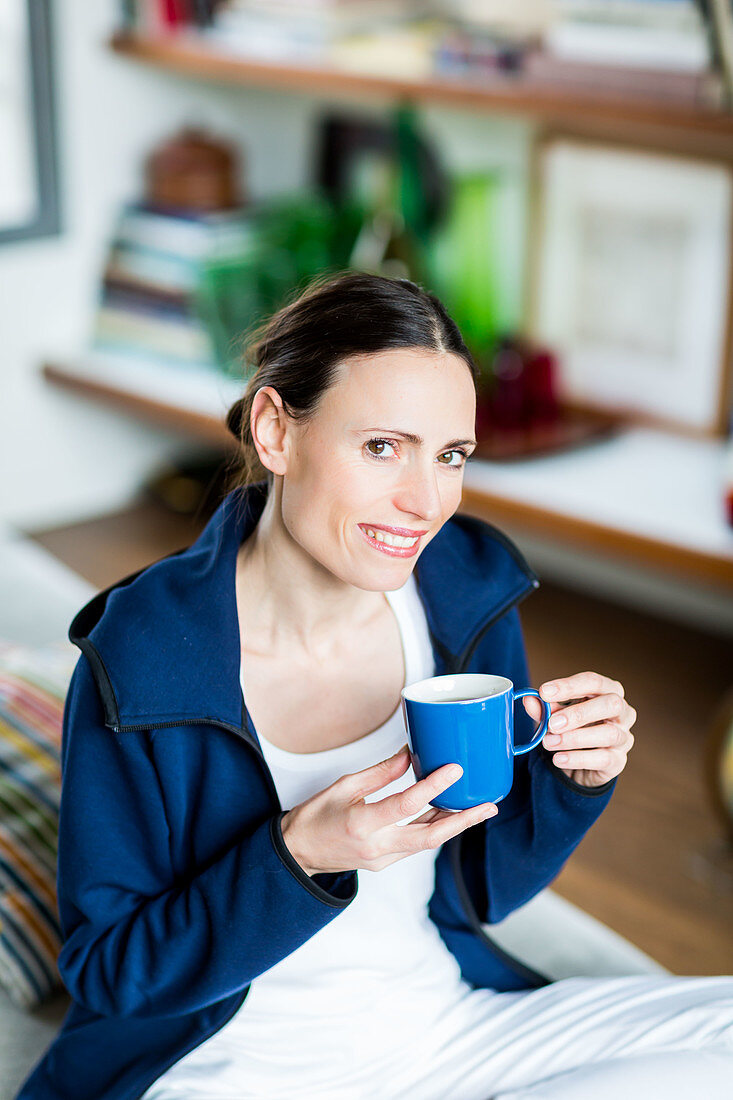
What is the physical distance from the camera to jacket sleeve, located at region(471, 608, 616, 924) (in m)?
1.02

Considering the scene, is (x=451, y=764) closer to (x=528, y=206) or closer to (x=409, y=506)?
(x=409, y=506)

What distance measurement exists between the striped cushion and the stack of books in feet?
5.10

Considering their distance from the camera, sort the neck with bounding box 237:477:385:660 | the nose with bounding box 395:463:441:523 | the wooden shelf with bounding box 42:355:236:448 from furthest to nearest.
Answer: the wooden shelf with bounding box 42:355:236:448 → the neck with bounding box 237:477:385:660 → the nose with bounding box 395:463:441:523

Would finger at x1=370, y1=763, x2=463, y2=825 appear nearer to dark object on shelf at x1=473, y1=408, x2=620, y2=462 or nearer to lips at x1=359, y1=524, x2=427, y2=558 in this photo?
lips at x1=359, y1=524, x2=427, y2=558

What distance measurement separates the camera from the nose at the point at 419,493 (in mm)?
926

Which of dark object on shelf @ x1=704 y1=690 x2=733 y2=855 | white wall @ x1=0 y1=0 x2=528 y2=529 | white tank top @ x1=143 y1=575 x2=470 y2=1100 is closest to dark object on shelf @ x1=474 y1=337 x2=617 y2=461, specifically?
white wall @ x1=0 y1=0 x2=528 y2=529

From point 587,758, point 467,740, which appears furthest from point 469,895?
point 467,740

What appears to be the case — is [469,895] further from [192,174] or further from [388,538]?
[192,174]

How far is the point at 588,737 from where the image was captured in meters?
0.94

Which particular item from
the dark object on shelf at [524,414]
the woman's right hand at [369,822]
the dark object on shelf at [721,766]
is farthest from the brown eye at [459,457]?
the dark object on shelf at [524,414]

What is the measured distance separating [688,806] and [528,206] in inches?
53.0

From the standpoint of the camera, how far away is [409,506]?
36.5 inches

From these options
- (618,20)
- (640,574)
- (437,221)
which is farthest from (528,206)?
(640,574)

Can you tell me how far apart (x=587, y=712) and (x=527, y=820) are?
0.19 meters
